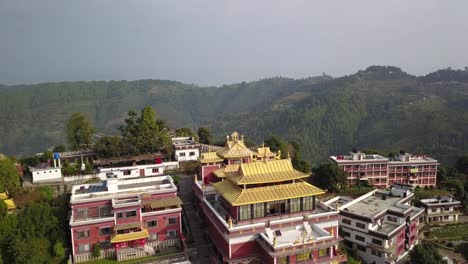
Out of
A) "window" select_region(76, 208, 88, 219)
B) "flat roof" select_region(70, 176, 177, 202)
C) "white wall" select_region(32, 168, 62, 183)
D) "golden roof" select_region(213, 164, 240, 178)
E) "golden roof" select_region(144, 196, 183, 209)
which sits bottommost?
"window" select_region(76, 208, 88, 219)

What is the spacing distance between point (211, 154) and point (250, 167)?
7.99 m

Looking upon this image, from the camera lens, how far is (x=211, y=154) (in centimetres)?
3472

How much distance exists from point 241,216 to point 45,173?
21577mm

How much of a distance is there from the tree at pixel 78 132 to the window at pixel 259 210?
27905mm

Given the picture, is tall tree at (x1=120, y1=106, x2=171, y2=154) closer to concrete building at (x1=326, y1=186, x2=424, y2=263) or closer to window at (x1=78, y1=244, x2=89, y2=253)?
window at (x1=78, y1=244, x2=89, y2=253)

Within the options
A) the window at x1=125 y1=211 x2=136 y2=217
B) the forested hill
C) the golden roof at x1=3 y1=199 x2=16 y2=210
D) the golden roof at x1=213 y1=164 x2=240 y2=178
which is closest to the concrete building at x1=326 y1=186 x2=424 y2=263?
the golden roof at x1=213 y1=164 x2=240 y2=178

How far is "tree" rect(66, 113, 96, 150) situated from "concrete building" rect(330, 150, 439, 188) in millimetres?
32342

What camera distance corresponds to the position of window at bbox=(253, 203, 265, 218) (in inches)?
1045

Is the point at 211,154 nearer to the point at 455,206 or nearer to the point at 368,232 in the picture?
the point at 368,232

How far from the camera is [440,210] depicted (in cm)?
4516

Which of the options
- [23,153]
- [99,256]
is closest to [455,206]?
[99,256]

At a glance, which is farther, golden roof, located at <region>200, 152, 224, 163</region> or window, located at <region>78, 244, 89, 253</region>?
golden roof, located at <region>200, 152, 224, 163</region>

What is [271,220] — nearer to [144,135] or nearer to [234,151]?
[234,151]

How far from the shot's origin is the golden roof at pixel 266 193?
85.5ft
